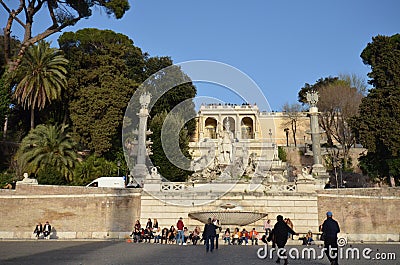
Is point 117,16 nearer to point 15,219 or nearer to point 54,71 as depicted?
point 54,71

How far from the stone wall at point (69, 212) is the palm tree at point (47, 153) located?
4.09 metres

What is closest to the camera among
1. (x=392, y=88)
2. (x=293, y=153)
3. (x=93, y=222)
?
(x=93, y=222)

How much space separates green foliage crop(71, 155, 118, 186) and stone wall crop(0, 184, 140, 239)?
442 cm

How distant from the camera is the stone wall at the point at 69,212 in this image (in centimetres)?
2130

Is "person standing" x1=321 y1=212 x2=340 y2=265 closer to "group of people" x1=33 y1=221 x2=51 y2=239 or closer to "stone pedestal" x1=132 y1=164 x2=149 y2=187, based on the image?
"group of people" x1=33 y1=221 x2=51 y2=239

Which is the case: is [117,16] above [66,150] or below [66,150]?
above

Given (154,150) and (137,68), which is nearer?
(154,150)

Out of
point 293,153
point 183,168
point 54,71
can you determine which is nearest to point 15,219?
point 54,71

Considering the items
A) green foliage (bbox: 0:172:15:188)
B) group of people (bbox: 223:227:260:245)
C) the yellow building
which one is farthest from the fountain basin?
the yellow building

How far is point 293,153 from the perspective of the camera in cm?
4622

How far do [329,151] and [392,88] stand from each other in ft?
45.7

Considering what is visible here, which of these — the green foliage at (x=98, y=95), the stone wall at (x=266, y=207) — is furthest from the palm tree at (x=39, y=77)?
the stone wall at (x=266, y=207)

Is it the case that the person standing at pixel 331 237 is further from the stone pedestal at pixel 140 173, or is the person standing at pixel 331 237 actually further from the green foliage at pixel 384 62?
the green foliage at pixel 384 62

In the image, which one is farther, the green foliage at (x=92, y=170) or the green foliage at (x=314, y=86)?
the green foliage at (x=314, y=86)
